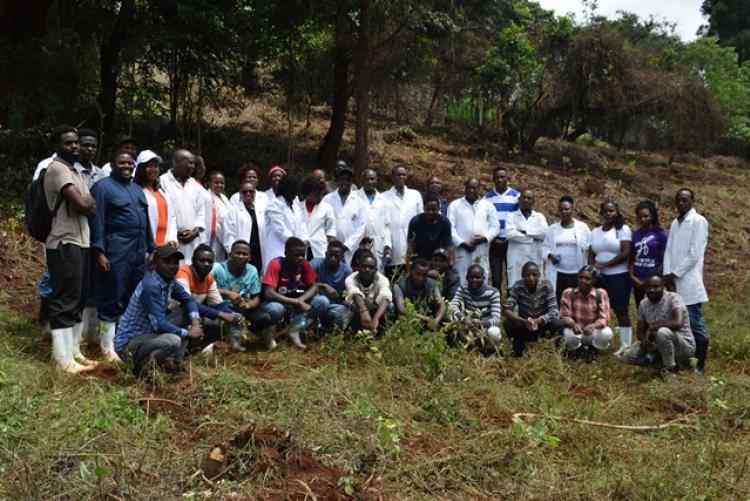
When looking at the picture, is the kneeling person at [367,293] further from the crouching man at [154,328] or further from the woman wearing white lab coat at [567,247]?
Result: the woman wearing white lab coat at [567,247]

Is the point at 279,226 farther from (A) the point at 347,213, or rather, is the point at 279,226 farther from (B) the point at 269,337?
(B) the point at 269,337

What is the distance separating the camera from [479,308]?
6.98m

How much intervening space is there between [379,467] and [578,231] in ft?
15.0

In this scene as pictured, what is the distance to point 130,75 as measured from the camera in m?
11.4

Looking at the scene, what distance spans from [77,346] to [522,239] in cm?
483

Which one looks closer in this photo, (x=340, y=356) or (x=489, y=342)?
(x=340, y=356)

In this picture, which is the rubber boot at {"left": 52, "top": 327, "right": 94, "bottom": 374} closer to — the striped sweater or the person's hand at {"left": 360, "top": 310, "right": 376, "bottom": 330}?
the person's hand at {"left": 360, "top": 310, "right": 376, "bottom": 330}

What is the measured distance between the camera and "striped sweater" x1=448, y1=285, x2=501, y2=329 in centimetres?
689

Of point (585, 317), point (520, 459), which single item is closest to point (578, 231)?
point (585, 317)

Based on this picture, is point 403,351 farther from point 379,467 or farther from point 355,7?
point 355,7

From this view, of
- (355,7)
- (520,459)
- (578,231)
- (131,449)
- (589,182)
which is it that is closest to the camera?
(131,449)

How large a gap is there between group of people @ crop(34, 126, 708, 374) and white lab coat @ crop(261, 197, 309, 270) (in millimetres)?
14

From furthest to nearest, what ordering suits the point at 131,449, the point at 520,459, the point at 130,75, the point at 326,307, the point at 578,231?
the point at 130,75
the point at 578,231
the point at 326,307
the point at 520,459
the point at 131,449

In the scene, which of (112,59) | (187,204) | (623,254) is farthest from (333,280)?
(112,59)
